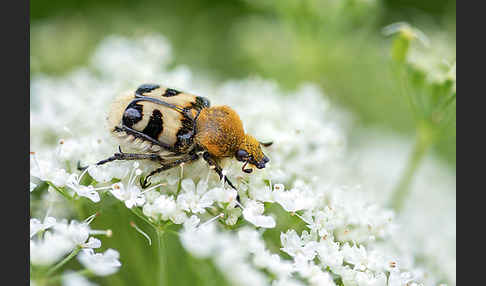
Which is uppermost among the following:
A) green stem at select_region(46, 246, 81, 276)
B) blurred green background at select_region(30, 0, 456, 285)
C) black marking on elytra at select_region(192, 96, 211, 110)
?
blurred green background at select_region(30, 0, 456, 285)

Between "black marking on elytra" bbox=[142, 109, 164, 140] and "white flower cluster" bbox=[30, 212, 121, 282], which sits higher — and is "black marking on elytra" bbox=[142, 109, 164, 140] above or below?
above

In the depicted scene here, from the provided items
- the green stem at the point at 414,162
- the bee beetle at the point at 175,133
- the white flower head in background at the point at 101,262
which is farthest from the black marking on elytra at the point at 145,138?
the green stem at the point at 414,162

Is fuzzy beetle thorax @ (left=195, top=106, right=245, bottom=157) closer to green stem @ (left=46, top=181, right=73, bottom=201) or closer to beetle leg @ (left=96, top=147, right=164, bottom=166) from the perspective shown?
beetle leg @ (left=96, top=147, right=164, bottom=166)

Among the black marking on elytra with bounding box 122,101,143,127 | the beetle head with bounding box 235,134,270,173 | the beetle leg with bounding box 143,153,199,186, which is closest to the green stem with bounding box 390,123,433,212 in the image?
the beetle head with bounding box 235,134,270,173

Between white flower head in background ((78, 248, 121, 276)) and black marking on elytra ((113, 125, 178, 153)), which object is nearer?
white flower head in background ((78, 248, 121, 276))

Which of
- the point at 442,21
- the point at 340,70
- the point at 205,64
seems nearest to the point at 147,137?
the point at 205,64

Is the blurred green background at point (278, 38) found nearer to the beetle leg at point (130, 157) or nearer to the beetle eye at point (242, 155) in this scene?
the beetle eye at point (242, 155)

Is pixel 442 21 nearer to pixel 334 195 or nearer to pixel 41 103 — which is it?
pixel 334 195

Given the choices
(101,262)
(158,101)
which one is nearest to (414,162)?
(158,101)
